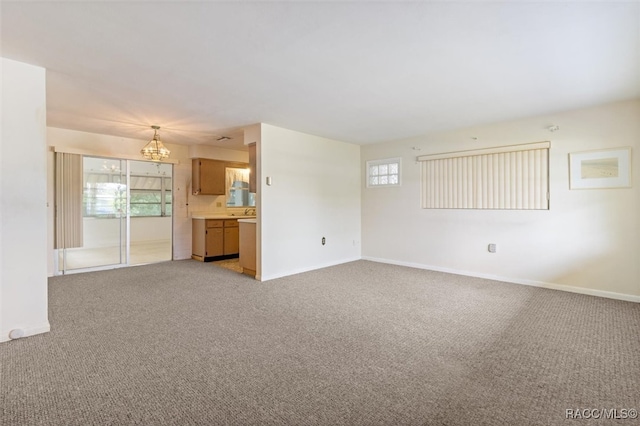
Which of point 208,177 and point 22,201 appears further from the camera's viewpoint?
point 208,177

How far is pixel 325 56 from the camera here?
2533mm

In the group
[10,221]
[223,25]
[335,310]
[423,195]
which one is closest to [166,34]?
[223,25]

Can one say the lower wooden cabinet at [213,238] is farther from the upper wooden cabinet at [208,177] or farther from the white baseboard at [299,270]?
the white baseboard at [299,270]

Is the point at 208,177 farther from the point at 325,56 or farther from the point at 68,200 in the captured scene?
the point at 325,56

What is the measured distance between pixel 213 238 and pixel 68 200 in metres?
2.53

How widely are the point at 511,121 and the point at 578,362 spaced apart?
3.54m

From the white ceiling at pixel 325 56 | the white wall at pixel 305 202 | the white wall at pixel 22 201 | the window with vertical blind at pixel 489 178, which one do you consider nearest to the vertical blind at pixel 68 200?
the white ceiling at pixel 325 56

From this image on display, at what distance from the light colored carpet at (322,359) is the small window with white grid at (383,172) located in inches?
105

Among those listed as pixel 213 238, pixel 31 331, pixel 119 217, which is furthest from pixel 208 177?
pixel 31 331

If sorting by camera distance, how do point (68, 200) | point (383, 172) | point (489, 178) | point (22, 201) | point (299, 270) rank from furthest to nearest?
point (383, 172), point (299, 270), point (68, 200), point (489, 178), point (22, 201)

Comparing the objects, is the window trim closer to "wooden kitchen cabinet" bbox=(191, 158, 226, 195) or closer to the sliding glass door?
"wooden kitchen cabinet" bbox=(191, 158, 226, 195)

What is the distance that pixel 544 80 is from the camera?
3.05m

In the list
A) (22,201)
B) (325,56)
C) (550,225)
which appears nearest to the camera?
(325,56)

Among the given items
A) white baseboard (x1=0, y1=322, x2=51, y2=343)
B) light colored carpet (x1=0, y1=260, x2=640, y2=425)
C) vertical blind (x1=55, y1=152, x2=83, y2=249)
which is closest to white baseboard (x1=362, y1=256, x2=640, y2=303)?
light colored carpet (x1=0, y1=260, x2=640, y2=425)
